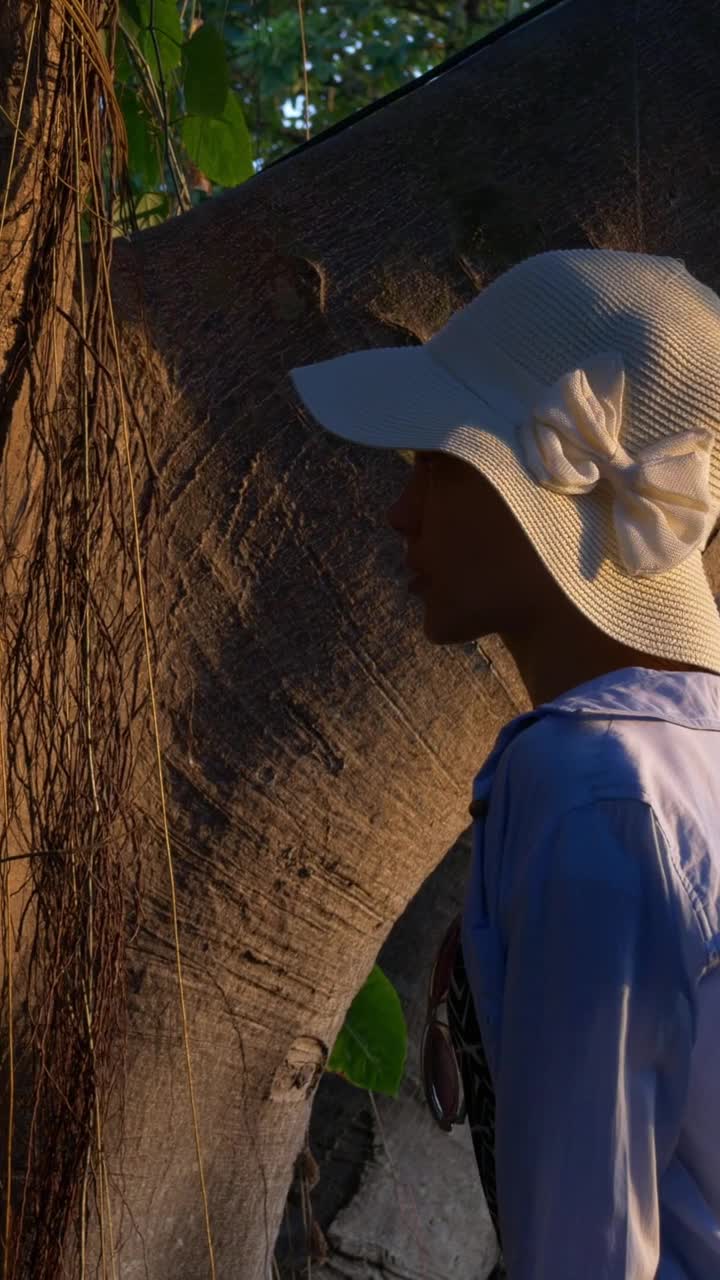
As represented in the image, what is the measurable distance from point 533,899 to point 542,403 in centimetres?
37

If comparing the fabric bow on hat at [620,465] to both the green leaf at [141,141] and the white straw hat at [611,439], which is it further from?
the green leaf at [141,141]

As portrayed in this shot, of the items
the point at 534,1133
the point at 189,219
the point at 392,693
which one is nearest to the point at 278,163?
the point at 189,219

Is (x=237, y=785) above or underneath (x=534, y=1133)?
above

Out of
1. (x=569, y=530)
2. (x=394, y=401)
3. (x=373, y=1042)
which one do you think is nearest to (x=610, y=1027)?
(x=569, y=530)

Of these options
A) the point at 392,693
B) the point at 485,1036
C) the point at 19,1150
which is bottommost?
the point at 485,1036

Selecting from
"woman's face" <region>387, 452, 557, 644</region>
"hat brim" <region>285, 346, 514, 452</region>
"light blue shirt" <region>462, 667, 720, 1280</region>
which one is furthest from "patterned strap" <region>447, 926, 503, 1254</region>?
"hat brim" <region>285, 346, 514, 452</region>

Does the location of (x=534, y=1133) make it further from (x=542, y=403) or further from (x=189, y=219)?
(x=189, y=219)

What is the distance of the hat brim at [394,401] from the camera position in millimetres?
1074

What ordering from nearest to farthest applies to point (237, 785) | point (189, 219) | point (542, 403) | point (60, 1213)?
1. point (542, 403)
2. point (60, 1213)
3. point (237, 785)
4. point (189, 219)

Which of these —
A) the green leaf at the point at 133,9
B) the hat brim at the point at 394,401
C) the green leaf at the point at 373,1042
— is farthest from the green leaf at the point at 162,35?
the green leaf at the point at 373,1042

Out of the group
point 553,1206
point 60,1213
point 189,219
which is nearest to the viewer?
point 553,1206

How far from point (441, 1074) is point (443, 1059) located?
1 cm

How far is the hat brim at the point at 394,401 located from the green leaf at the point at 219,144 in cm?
94

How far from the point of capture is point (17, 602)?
1.38 m
